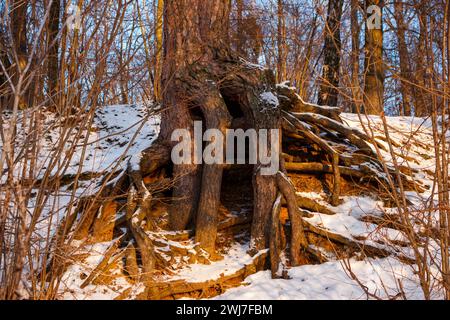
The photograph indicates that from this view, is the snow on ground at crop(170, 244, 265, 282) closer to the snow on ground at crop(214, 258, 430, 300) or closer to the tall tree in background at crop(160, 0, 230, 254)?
the snow on ground at crop(214, 258, 430, 300)

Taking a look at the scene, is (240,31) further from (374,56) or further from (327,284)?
(327,284)

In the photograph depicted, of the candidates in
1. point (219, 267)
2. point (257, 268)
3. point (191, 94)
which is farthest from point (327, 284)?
point (191, 94)

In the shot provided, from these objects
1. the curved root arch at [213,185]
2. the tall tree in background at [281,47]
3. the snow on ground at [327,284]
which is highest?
the tall tree in background at [281,47]

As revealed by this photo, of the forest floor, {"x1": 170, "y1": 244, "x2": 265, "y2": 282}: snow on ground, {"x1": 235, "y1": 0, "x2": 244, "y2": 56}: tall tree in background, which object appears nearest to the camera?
the forest floor

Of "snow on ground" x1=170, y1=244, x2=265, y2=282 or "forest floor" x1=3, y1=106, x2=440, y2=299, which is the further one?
"snow on ground" x1=170, y1=244, x2=265, y2=282

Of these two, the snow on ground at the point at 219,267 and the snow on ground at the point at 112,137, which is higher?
the snow on ground at the point at 112,137

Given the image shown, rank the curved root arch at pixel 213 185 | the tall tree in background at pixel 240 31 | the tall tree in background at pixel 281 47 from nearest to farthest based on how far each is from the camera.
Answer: the curved root arch at pixel 213 185 → the tall tree in background at pixel 240 31 → the tall tree in background at pixel 281 47

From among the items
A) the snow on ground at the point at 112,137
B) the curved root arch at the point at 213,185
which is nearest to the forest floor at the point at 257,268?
the curved root arch at the point at 213,185

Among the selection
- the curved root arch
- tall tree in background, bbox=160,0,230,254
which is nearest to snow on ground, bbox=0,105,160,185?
the curved root arch

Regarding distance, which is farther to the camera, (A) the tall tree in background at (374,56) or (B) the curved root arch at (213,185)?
(B) the curved root arch at (213,185)

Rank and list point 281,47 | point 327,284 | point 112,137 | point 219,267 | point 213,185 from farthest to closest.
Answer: point 281,47 < point 112,137 < point 213,185 < point 219,267 < point 327,284

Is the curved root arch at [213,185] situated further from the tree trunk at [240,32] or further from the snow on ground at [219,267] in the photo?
the tree trunk at [240,32]

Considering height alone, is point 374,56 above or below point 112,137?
above
